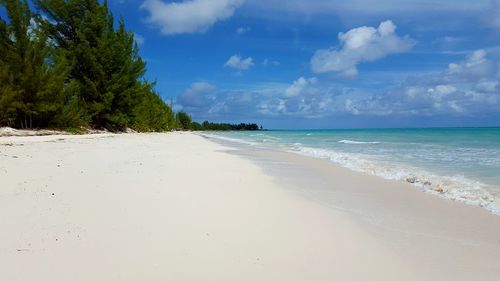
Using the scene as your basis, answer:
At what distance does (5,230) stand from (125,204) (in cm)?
128

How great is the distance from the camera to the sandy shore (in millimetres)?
2561

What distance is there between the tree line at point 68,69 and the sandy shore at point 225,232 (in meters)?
17.2

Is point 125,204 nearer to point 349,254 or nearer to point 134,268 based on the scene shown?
point 134,268

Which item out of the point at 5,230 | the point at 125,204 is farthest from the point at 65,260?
the point at 125,204

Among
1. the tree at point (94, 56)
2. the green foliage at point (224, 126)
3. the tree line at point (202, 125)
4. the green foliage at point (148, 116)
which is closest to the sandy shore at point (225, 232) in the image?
the tree at point (94, 56)

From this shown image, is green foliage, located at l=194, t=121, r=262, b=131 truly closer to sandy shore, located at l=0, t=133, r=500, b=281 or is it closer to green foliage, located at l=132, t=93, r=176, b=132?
green foliage, located at l=132, t=93, r=176, b=132

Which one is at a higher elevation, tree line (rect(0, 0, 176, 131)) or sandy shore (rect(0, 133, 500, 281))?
tree line (rect(0, 0, 176, 131))

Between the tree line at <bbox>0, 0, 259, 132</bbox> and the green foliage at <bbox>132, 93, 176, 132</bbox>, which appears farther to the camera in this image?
the green foliage at <bbox>132, 93, 176, 132</bbox>

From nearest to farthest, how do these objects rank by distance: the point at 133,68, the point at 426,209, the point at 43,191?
the point at 43,191, the point at 426,209, the point at 133,68

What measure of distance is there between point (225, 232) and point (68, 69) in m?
25.1

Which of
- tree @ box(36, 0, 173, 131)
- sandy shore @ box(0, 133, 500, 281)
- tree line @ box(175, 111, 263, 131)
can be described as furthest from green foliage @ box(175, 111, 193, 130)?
sandy shore @ box(0, 133, 500, 281)

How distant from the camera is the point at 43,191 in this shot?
4520 mm

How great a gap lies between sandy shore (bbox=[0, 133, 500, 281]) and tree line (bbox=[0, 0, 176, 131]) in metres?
17.2

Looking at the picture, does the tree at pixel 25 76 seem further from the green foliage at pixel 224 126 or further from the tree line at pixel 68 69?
the green foliage at pixel 224 126
